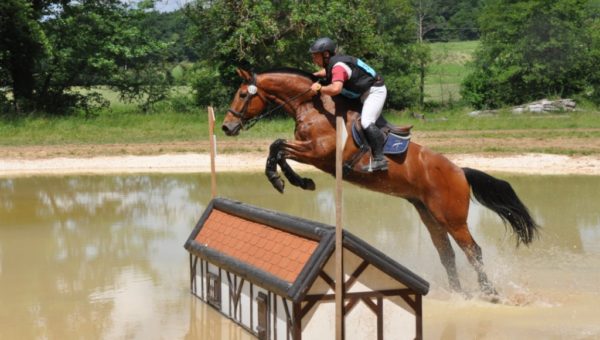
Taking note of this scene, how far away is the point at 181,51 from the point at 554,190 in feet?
135

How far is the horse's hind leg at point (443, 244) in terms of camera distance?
9484mm

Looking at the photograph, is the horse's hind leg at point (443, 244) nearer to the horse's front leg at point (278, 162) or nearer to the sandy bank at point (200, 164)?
the horse's front leg at point (278, 162)

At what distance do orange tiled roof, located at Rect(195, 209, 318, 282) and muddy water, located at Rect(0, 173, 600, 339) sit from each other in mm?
667

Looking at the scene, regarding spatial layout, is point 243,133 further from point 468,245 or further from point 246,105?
point 246,105

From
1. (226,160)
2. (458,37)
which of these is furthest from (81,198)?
(458,37)

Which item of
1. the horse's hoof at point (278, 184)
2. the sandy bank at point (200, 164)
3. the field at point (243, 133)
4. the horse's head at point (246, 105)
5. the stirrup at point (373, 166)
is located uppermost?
the horse's head at point (246, 105)

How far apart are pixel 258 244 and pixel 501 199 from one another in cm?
331

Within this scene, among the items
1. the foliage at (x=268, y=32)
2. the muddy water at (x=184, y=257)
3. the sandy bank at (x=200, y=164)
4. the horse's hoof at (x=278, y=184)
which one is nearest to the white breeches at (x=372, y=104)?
the horse's hoof at (x=278, y=184)

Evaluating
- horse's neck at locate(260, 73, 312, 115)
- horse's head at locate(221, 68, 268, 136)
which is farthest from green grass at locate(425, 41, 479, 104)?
horse's head at locate(221, 68, 268, 136)

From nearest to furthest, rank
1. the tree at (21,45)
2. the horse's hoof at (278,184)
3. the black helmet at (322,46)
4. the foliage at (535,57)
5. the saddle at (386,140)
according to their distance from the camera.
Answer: the black helmet at (322,46), the horse's hoof at (278,184), the saddle at (386,140), the tree at (21,45), the foliage at (535,57)

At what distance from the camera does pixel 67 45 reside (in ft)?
97.2

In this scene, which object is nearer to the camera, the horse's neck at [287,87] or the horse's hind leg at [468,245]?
the horse's neck at [287,87]

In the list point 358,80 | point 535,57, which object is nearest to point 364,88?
point 358,80

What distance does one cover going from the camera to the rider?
322 inches
